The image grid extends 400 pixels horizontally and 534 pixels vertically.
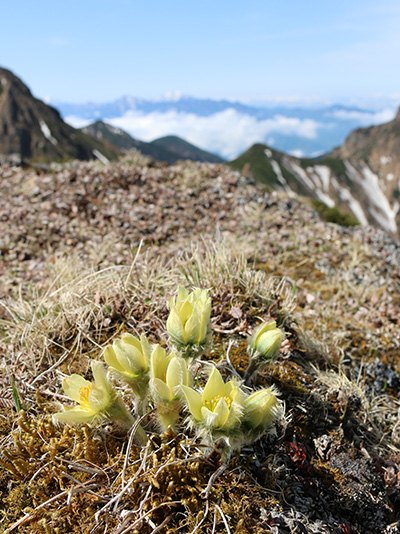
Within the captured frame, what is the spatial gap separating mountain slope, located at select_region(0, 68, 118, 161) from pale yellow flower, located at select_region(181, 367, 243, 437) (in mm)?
164217

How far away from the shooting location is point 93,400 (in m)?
1.72

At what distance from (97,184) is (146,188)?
1.00 metres

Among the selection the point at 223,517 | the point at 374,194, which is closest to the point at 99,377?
the point at 223,517

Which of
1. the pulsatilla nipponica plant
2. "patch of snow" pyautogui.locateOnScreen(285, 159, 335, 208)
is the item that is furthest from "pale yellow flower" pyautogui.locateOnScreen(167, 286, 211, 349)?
"patch of snow" pyautogui.locateOnScreen(285, 159, 335, 208)

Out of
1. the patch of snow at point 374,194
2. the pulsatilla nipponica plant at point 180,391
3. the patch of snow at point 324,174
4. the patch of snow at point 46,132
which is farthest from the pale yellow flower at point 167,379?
the patch of snow at point 46,132

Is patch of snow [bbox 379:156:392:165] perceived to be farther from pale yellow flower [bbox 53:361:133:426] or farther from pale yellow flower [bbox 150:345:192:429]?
pale yellow flower [bbox 53:361:133:426]

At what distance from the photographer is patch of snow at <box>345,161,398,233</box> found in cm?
16025

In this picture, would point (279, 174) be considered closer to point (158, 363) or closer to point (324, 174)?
point (324, 174)

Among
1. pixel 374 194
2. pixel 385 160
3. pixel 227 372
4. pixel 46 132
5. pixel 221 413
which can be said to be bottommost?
pixel 374 194

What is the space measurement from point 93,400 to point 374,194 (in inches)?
7405

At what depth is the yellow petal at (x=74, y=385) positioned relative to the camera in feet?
5.90

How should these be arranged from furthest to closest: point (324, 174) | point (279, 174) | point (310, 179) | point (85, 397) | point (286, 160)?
point (324, 174)
point (286, 160)
point (310, 179)
point (279, 174)
point (85, 397)

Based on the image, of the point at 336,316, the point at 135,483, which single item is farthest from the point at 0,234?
the point at 135,483

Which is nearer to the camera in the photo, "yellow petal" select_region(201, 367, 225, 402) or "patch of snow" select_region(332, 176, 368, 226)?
"yellow petal" select_region(201, 367, 225, 402)
